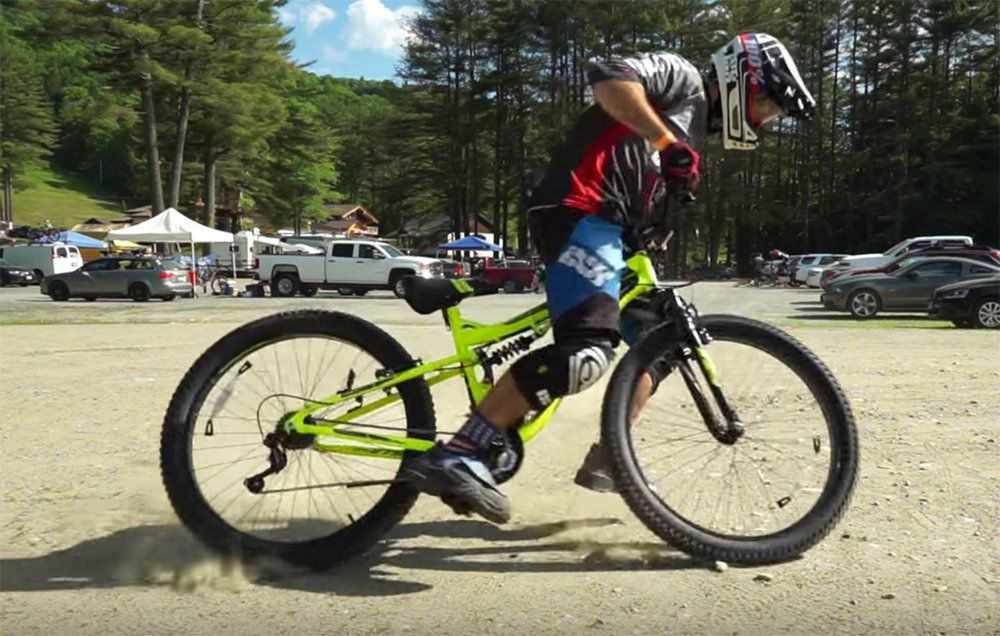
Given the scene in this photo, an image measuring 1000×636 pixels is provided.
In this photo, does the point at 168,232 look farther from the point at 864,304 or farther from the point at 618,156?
the point at 618,156

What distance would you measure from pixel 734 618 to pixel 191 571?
1932mm

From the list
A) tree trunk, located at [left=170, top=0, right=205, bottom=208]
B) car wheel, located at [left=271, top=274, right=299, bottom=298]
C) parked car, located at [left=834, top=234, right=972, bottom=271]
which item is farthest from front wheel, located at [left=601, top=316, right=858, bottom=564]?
tree trunk, located at [left=170, top=0, right=205, bottom=208]

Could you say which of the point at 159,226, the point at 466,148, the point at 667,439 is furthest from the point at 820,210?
the point at 667,439

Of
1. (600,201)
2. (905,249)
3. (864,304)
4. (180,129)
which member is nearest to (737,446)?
(600,201)

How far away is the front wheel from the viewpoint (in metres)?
2.95

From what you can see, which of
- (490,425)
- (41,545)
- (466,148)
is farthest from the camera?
(466,148)

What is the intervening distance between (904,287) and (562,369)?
57.6 ft

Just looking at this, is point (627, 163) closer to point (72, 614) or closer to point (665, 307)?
point (665, 307)

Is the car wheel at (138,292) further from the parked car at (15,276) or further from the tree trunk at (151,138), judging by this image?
the tree trunk at (151,138)

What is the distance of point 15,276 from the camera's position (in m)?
37.7

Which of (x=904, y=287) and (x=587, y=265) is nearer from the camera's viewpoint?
(x=587, y=265)

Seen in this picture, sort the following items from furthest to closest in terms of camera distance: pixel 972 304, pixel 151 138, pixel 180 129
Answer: pixel 180 129, pixel 151 138, pixel 972 304

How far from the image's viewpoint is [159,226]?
30.7 metres

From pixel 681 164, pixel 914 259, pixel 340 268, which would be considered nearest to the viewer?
pixel 681 164
